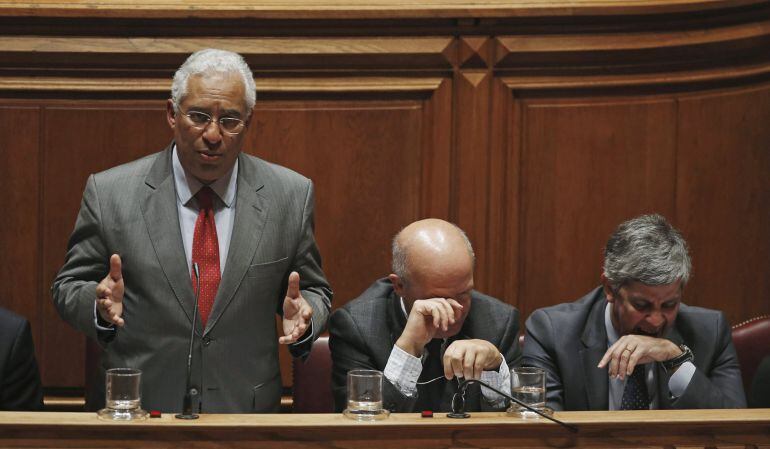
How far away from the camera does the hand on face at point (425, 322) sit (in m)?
2.07

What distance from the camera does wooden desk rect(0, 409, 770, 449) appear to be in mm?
1725

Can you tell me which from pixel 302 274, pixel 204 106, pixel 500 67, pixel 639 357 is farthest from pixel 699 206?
pixel 204 106

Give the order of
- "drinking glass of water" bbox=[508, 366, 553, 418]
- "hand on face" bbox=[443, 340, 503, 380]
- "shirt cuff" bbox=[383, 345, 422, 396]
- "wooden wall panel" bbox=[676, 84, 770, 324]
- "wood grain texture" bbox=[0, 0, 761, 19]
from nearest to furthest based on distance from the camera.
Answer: "drinking glass of water" bbox=[508, 366, 553, 418], "hand on face" bbox=[443, 340, 503, 380], "shirt cuff" bbox=[383, 345, 422, 396], "wood grain texture" bbox=[0, 0, 761, 19], "wooden wall panel" bbox=[676, 84, 770, 324]

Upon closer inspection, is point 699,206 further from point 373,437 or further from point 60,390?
point 60,390

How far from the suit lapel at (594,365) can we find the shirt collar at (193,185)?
80 centimetres

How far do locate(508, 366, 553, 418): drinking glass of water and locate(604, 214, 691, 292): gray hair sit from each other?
0.39 metres

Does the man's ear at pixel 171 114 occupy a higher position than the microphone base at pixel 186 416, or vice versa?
the man's ear at pixel 171 114

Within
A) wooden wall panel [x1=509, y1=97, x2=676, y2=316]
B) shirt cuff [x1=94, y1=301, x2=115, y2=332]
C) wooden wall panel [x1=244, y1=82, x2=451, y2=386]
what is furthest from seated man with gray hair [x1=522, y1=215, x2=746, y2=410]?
shirt cuff [x1=94, y1=301, x2=115, y2=332]

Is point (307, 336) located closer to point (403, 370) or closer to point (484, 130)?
point (403, 370)

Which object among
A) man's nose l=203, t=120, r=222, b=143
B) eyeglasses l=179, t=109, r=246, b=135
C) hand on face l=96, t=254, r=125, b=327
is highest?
eyeglasses l=179, t=109, r=246, b=135

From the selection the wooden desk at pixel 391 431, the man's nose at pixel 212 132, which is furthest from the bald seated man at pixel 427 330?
the man's nose at pixel 212 132

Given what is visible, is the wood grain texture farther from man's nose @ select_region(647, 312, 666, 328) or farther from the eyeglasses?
man's nose @ select_region(647, 312, 666, 328)

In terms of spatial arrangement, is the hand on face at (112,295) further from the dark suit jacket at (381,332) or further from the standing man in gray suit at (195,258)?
the dark suit jacket at (381,332)

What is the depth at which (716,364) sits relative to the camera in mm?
2328
